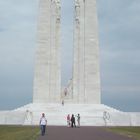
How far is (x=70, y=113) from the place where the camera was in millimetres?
39500

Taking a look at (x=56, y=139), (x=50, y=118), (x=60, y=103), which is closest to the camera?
(x=56, y=139)

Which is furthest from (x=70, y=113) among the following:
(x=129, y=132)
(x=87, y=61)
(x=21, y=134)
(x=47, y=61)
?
(x=21, y=134)

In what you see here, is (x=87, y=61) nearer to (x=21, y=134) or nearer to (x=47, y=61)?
(x=47, y=61)

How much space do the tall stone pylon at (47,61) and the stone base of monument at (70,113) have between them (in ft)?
12.0

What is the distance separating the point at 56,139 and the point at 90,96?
27612mm

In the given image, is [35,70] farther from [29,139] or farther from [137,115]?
[29,139]

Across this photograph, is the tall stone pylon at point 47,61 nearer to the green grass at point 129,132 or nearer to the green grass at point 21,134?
the green grass at point 129,132

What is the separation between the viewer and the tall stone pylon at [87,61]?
45338 millimetres

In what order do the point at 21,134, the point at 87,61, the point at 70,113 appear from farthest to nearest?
the point at 87,61 < the point at 70,113 < the point at 21,134

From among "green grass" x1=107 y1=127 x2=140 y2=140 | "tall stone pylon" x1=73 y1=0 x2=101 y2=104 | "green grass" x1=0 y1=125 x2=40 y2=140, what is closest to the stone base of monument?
"tall stone pylon" x1=73 y1=0 x2=101 y2=104

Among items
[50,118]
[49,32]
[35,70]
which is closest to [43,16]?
[49,32]

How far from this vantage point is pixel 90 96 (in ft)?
149

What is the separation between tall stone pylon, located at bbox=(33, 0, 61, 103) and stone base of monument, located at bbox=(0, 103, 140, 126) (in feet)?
12.0

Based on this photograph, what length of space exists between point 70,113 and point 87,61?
26.2 feet
